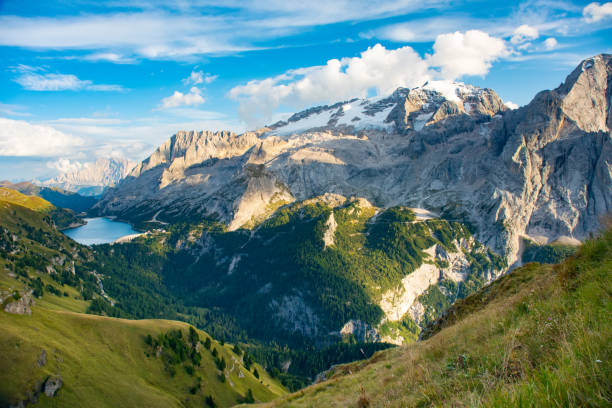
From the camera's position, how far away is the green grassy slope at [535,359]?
124 inches

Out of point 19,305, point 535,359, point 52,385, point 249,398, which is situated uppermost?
point 535,359

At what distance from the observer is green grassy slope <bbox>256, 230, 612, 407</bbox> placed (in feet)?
10.4

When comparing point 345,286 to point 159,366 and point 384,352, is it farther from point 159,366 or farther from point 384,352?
point 384,352

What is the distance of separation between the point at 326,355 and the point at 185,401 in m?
75.5

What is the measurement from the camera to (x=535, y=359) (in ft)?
20.0

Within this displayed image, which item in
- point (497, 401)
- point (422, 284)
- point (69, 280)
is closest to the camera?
point (497, 401)

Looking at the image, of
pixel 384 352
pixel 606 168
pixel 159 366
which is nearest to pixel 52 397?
pixel 159 366

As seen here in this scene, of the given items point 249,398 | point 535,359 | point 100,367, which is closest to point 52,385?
point 100,367

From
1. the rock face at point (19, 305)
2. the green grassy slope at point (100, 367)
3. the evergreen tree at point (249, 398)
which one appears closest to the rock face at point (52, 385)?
the green grassy slope at point (100, 367)

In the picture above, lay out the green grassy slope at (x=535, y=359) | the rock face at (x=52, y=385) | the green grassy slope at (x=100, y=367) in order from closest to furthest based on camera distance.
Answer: the green grassy slope at (x=535, y=359) → the rock face at (x=52, y=385) → the green grassy slope at (x=100, y=367)

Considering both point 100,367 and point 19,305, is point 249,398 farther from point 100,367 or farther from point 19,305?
point 19,305

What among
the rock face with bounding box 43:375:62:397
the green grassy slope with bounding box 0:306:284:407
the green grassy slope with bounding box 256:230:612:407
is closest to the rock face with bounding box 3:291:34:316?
the green grassy slope with bounding box 0:306:284:407

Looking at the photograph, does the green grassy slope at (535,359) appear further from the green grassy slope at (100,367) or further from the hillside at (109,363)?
the green grassy slope at (100,367)

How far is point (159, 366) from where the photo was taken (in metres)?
71.1
